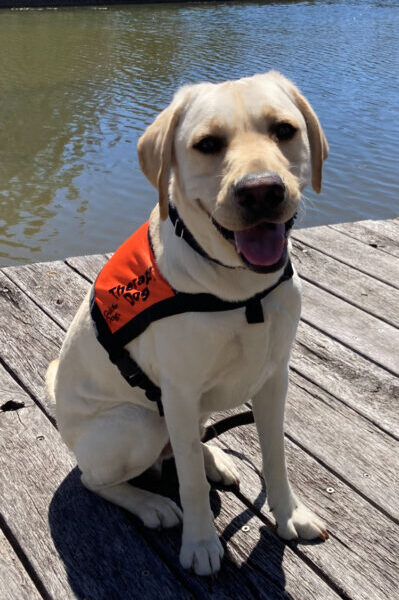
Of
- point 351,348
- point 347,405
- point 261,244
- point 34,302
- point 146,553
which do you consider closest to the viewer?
point 261,244

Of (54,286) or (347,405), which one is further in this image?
(54,286)

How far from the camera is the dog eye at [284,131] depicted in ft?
6.14

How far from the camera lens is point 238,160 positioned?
5.79 ft

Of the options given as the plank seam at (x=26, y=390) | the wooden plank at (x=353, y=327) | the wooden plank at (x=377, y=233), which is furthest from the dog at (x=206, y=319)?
the wooden plank at (x=377, y=233)

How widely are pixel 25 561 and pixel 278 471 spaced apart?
34.9 inches

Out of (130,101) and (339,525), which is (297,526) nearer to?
(339,525)

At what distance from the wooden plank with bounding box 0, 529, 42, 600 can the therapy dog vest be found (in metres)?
0.67

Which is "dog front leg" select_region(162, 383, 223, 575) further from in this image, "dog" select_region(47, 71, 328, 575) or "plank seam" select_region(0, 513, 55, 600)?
"plank seam" select_region(0, 513, 55, 600)

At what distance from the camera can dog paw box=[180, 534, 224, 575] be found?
6.80 feet

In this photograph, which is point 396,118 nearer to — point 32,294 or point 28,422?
point 32,294

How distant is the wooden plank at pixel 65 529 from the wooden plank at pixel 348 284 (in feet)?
6.14

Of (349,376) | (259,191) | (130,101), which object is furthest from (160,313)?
(130,101)

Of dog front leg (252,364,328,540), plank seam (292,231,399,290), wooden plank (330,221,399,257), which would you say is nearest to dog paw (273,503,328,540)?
dog front leg (252,364,328,540)

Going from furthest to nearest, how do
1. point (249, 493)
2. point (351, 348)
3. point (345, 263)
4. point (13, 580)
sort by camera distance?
point (345, 263), point (351, 348), point (249, 493), point (13, 580)
